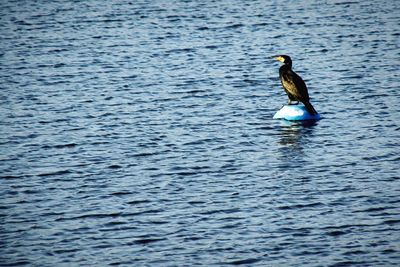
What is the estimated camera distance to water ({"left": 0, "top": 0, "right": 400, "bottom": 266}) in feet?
45.3

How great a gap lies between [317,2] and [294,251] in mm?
34720

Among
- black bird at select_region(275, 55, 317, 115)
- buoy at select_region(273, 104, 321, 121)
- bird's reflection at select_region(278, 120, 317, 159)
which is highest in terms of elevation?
black bird at select_region(275, 55, 317, 115)

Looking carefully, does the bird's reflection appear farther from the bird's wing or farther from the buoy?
the bird's wing

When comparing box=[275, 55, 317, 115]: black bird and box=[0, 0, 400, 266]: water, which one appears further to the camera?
box=[275, 55, 317, 115]: black bird

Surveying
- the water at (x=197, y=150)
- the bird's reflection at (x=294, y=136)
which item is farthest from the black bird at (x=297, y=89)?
the water at (x=197, y=150)

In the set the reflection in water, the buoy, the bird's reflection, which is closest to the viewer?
the reflection in water

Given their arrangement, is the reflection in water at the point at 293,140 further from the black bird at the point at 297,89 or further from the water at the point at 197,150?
the black bird at the point at 297,89

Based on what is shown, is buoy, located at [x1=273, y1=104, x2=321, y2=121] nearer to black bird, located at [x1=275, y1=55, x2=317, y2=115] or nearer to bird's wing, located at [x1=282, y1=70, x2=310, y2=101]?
black bird, located at [x1=275, y1=55, x2=317, y2=115]

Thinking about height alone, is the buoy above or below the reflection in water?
above

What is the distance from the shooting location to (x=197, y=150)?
1945cm

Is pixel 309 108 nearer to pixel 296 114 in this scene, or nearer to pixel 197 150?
pixel 296 114

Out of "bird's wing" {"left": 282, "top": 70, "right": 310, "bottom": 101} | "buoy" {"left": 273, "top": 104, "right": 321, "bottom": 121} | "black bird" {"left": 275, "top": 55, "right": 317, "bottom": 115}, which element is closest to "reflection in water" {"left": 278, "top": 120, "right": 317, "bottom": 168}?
"buoy" {"left": 273, "top": 104, "right": 321, "bottom": 121}

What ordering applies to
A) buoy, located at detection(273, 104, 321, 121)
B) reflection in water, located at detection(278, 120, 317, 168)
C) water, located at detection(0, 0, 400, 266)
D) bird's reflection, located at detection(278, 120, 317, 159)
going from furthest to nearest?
buoy, located at detection(273, 104, 321, 121) < bird's reflection, located at detection(278, 120, 317, 159) < reflection in water, located at detection(278, 120, 317, 168) < water, located at detection(0, 0, 400, 266)

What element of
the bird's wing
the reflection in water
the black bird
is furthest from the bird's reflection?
the bird's wing
